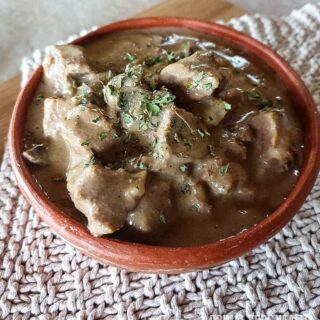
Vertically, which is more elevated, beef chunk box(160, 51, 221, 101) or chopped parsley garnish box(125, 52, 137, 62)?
beef chunk box(160, 51, 221, 101)

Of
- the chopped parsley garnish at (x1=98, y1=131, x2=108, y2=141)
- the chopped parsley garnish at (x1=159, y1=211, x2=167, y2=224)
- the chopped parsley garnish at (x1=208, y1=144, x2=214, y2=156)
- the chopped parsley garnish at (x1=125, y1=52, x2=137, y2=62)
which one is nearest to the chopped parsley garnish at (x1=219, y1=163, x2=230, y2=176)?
the chopped parsley garnish at (x1=208, y1=144, x2=214, y2=156)

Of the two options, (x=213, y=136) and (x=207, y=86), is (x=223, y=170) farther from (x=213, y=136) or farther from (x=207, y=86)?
(x=207, y=86)

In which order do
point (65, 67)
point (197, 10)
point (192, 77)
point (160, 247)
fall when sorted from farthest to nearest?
point (197, 10)
point (65, 67)
point (192, 77)
point (160, 247)

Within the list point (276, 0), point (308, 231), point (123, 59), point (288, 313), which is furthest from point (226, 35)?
point (276, 0)

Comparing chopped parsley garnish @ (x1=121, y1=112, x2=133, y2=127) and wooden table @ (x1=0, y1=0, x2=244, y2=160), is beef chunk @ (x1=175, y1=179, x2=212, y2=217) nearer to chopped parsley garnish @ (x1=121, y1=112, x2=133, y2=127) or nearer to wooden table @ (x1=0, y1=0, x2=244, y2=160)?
chopped parsley garnish @ (x1=121, y1=112, x2=133, y2=127)

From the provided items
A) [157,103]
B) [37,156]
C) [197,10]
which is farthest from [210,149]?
[197,10]
